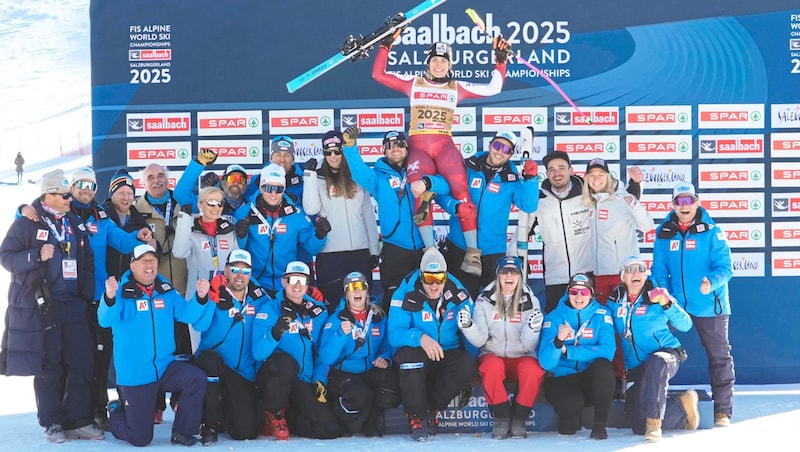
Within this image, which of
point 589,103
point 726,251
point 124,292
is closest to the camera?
point 124,292

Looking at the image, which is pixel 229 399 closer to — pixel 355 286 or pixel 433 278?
pixel 355 286

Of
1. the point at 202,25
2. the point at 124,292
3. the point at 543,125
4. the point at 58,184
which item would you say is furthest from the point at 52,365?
the point at 543,125

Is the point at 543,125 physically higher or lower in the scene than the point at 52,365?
higher

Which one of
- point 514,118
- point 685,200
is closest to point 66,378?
point 514,118

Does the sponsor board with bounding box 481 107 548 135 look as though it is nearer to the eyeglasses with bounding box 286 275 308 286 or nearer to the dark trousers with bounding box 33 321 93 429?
the eyeglasses with bounding box 286 275 308 286

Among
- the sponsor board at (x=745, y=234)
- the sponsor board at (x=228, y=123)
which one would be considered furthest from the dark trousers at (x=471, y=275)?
the sponsor board at (x=745, y=234)

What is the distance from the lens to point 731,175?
8.16 m

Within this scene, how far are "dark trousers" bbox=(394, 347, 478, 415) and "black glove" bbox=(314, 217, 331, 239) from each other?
1066mm

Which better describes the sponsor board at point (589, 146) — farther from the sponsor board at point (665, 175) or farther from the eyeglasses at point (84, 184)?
the eyeglasses at point (84, 184)

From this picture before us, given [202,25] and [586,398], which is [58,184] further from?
[586,398]

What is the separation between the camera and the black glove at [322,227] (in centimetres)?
693

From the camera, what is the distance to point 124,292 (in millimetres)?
6258

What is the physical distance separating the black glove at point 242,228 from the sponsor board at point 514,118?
7.85 feet

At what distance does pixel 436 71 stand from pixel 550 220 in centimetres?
143
